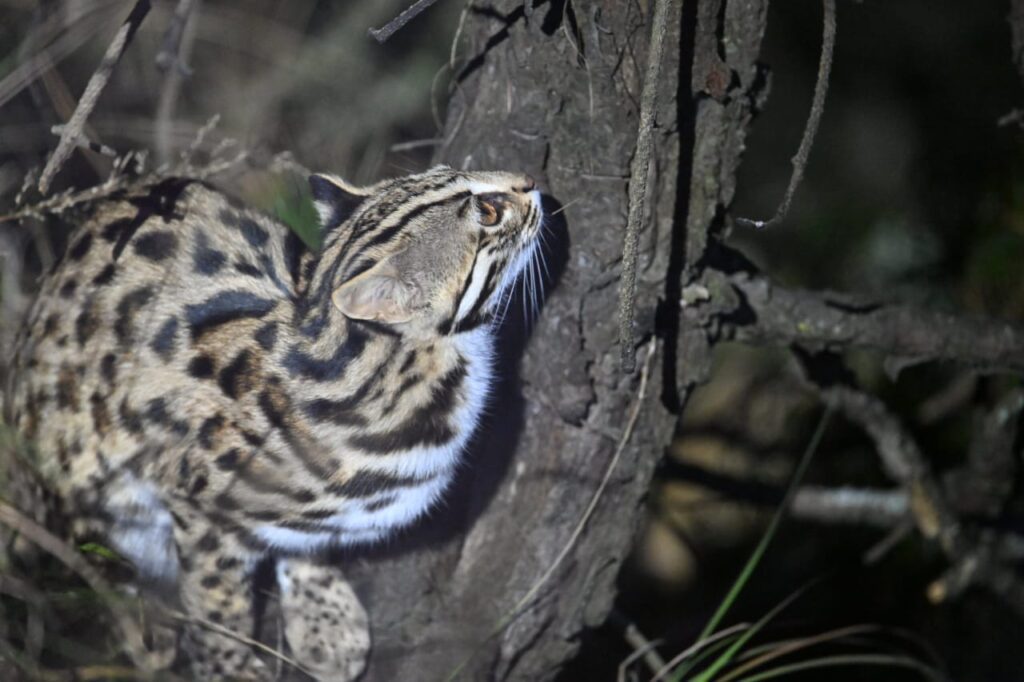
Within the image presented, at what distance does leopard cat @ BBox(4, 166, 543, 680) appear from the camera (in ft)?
8.06

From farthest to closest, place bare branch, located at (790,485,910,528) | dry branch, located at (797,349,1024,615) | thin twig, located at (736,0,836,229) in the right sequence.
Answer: bare branch, located at (790,485,910,528)
dry branch, located at (797,349,1024,615)
thin twig, located at (736,0,836,229)

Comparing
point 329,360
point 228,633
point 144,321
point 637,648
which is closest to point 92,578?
point 228,633

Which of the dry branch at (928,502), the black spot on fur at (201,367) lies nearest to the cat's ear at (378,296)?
the black spot on fur at (201,367)

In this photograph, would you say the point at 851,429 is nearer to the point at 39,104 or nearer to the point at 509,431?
the point at 509,431

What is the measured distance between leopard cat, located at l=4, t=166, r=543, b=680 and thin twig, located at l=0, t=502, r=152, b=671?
17 centimetres

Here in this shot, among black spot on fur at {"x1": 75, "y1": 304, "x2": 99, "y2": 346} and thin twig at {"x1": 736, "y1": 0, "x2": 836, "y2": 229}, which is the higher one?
thin twig at {"x1": 736, "y1": 0, "x2": 836, "y2": 229}

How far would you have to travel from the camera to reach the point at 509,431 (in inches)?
103

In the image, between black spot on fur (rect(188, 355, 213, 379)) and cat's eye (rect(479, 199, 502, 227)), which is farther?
black spot on fur (rect(188, 355, 213, 379))

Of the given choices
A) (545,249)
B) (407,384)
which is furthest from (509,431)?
(545,249)

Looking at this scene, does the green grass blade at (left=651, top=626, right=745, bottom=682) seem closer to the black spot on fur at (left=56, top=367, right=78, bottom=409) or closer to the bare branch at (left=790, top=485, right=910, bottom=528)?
the bare branch at (left=790, top=485, right=910, bottom=528)

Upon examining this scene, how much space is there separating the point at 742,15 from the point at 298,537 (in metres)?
1.76

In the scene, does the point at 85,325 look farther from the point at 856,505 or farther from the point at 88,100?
the point at 856,505

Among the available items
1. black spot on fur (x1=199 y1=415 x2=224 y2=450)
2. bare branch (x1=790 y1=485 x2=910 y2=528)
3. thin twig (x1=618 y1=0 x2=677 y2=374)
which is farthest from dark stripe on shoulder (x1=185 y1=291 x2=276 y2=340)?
bare branch (x1=790 y1=485 x2=910 y2=528)

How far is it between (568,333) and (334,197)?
760 millimetres
